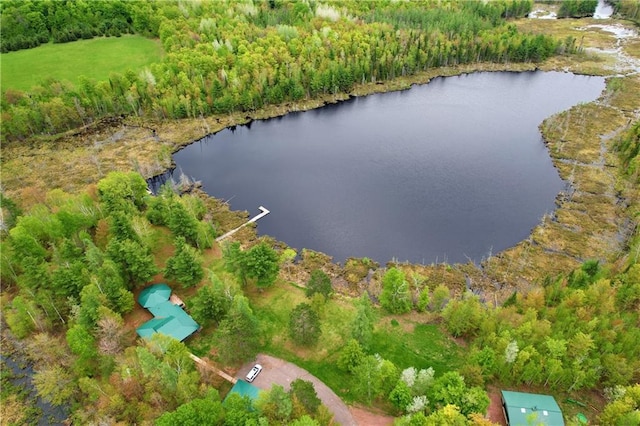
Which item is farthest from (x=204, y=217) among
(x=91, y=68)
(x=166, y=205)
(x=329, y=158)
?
(x=91, y=68)

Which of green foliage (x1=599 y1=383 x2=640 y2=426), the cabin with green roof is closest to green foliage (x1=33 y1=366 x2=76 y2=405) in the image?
the cabin with green roof

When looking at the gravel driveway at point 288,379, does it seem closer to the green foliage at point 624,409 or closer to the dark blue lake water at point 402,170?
the dark blue lake water at point 402,170

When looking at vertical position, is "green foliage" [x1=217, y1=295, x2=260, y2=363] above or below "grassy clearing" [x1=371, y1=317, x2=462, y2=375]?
above

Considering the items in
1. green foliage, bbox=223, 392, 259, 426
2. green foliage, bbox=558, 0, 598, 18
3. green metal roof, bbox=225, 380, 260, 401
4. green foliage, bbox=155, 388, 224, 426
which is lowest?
green metal roof, bbox=225, 380, 260, 401

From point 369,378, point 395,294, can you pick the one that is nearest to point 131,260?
point 369,378

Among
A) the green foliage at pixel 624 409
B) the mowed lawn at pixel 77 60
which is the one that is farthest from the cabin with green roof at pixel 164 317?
the mowed lawn at pixel 77 60

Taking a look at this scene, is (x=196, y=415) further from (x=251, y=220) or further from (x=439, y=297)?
(x=251, y=220)

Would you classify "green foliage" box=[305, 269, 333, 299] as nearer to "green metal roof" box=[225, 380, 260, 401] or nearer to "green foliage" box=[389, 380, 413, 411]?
"green metal roof" box=[225, 380, 260, 401]
